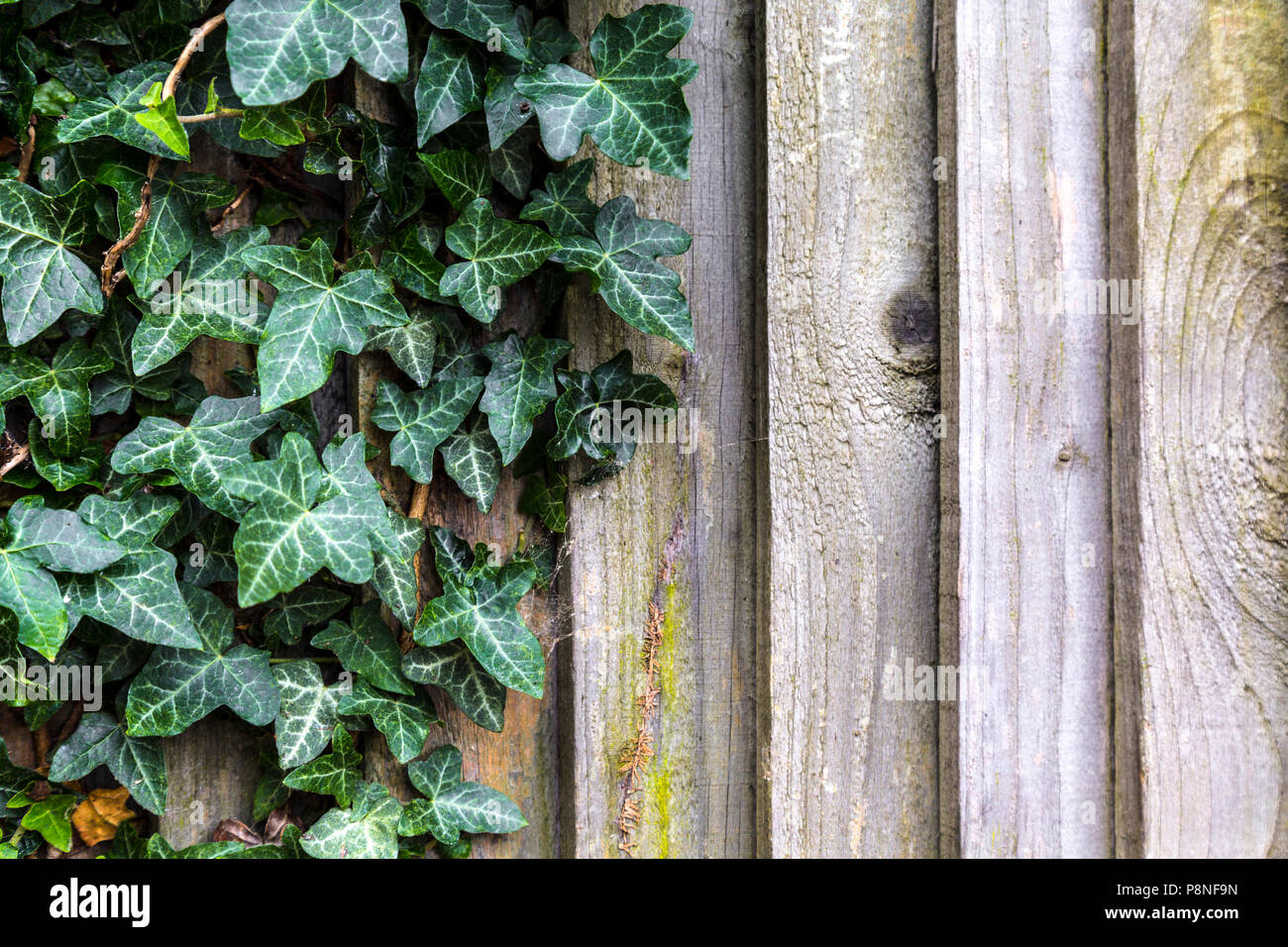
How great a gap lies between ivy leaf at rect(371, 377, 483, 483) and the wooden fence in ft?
0.16

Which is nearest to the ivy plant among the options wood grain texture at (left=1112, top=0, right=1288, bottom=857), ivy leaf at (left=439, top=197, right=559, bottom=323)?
ivy leaf at (left=439, top=197, right=559, bottom=323)

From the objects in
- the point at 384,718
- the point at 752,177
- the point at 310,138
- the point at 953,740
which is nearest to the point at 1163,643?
the point at 953,740

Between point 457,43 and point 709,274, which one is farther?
point 709,274

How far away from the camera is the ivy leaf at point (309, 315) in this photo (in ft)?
3.13

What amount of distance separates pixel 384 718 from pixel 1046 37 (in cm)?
136

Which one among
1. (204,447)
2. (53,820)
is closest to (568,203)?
(204,447)

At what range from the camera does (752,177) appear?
3.82 ft

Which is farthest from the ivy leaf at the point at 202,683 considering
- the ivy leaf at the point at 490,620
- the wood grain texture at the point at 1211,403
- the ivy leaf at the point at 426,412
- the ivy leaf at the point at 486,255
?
the wood grain texture at the point at 1211,403

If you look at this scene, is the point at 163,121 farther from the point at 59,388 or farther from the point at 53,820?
the point at 53,820

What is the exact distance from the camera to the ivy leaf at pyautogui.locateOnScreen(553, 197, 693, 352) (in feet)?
3.42

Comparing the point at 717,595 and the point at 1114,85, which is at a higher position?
the point at 1114,85

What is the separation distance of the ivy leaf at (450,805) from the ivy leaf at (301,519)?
0.37 m
